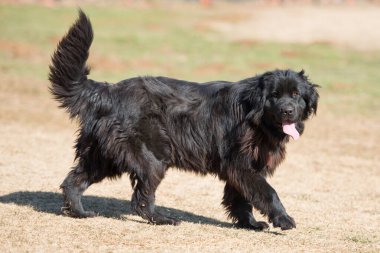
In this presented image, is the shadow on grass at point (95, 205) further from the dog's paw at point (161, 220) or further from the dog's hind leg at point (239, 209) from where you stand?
the dog's paw at point (161, 220)

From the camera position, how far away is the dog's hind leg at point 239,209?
8.05m

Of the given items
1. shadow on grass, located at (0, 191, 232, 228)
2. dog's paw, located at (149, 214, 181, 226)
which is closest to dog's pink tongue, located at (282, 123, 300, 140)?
shadow on grass, located at (0, 191, 232, 228)

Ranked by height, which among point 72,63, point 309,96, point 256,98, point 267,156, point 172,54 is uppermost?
point 172,54

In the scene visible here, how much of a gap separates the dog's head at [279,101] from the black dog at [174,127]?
0.01 metres

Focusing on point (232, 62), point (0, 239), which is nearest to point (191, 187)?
point (0, 239)

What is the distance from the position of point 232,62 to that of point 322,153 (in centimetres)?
1377

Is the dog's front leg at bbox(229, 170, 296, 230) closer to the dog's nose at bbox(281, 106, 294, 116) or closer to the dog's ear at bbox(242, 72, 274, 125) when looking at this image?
the dog's ear at bbox(242, 72, 274, 125)

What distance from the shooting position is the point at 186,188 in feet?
34.1

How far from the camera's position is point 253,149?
7.77m

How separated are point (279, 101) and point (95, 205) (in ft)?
9.41

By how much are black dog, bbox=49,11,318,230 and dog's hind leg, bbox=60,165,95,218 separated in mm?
12

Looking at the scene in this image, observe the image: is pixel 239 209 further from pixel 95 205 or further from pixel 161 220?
pixel 95 205

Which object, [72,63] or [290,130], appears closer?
[290,130]

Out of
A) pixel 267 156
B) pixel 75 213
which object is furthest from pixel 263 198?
pixel 75 213
